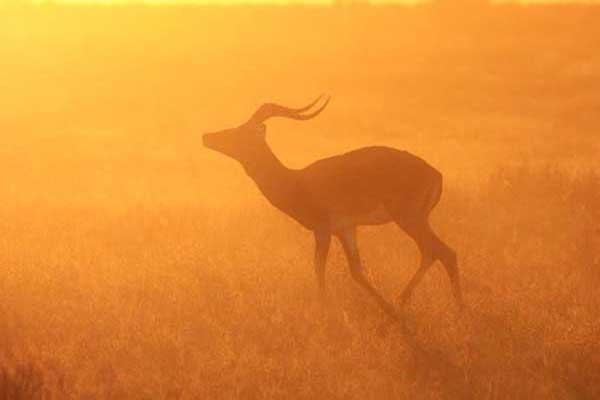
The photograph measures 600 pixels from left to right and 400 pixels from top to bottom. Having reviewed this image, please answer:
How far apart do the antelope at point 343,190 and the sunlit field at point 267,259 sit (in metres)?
0.45

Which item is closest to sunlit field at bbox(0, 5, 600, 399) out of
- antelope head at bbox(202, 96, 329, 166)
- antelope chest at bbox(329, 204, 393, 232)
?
antelope chest at bbox(329, 204, 393, 232)

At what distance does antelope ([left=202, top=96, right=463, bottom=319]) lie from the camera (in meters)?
8.26

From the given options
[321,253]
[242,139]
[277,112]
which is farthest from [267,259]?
[277,112]

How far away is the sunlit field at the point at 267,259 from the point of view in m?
6.63

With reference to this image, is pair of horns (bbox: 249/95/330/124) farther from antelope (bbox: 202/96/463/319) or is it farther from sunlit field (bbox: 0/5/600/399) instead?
sunlit field (bbox: 0/5/600/399)

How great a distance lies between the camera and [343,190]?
27.3ft

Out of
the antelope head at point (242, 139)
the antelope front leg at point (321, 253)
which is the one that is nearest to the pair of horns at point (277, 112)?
the antelope head at point (242, 139)

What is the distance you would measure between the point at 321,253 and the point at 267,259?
153 centimetres

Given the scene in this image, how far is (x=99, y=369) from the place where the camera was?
665 centimetres

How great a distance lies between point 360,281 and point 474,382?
1.82 m

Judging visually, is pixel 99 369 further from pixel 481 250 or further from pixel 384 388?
pixel 481 250

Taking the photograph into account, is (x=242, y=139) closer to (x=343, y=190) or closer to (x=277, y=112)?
(x=277, y=112)

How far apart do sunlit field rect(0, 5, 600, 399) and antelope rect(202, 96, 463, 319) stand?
451 mm

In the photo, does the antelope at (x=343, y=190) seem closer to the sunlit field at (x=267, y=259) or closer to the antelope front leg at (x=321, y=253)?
the antelope front leg at (x=321, y=253)
